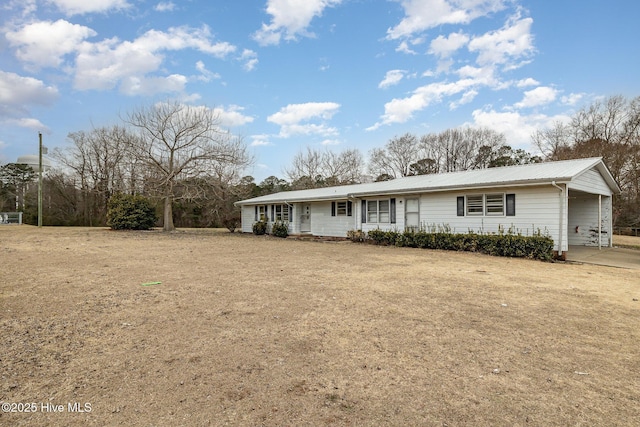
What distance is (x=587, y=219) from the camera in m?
14.9

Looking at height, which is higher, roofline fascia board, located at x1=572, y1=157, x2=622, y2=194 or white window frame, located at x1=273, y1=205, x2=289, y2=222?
roofline fascia board, located at x1=572, y1=157, x2=622, y2=194

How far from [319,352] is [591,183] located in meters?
14.3

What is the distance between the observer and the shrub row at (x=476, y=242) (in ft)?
35.7

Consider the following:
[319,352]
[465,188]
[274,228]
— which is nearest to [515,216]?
[465,188]

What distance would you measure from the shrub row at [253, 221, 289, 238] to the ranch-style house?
223cm

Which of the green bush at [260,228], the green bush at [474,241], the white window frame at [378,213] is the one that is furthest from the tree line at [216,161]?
the green bush at [474,241]

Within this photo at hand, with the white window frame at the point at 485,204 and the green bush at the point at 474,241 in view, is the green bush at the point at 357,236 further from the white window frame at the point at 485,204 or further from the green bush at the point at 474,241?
the white window frame at the point at 485,204

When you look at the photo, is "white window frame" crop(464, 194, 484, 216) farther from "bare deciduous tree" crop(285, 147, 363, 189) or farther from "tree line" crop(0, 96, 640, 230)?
"bare deciduous tree" crop(285, 147, 363, 189)

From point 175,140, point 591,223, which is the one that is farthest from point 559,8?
point 175,140

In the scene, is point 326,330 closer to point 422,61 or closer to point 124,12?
point 124,12

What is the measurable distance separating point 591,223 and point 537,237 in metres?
6.29

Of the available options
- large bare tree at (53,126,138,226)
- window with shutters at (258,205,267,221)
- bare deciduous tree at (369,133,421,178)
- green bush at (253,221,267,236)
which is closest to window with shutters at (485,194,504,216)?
green bush at (253,221,267,236)

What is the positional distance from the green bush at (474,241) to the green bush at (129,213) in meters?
16.8

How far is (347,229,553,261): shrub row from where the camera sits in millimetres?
10879
